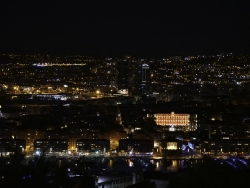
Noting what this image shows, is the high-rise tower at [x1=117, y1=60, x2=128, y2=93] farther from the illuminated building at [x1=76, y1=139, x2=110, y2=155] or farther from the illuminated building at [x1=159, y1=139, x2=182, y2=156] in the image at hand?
the illuminated building at [x1=159, y1=139, x2=182, y2=156]

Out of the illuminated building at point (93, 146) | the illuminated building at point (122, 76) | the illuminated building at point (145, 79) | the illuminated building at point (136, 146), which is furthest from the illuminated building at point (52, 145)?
the illuminated building at point (122, 76)

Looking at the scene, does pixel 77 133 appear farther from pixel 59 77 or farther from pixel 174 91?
pixel 59 77

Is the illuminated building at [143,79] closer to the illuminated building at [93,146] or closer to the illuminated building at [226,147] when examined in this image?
the illuminated building at [226,147]

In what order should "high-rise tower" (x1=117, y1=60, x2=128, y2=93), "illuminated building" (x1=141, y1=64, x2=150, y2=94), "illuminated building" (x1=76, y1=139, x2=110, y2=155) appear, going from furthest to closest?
"high-rise tower" (x1=117, y1=60, x2=128, y2=93), "illuminated building" (x1=141, y1=64, x2=150, y2=94), "illuminated building" (x1=76, y1=139, x2=110, y2=155)

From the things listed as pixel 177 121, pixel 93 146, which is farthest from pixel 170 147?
pixel 177 121

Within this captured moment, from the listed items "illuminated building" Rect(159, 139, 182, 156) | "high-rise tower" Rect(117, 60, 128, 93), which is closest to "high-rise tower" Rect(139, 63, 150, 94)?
"high-rise tower" Rect(117, 60, 128, 93)

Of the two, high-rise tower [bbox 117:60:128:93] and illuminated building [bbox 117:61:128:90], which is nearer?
high-rise tower [bbox 117:60:128:93]

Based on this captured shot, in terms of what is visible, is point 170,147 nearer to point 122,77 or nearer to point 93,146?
point 93,146

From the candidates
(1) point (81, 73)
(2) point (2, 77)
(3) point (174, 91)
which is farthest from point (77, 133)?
(1) point (81, 73)

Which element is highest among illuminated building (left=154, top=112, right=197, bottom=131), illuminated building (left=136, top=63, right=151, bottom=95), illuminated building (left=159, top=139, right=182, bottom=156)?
illuminated building (left=136, top=63, right=151, bottom=95)
